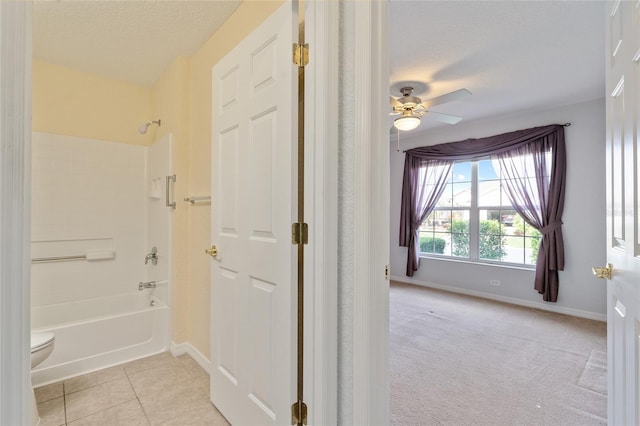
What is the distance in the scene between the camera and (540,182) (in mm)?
3832

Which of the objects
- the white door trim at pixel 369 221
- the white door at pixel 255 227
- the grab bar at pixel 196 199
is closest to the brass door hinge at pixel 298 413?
the white door at pixel 255 227

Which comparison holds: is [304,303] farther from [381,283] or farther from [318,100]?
[318,100]

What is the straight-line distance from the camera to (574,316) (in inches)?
141

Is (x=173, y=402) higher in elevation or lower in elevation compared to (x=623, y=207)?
lower

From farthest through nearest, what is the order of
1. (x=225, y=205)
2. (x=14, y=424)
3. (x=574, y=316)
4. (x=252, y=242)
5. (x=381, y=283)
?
1. (x=574, y=316)
2. (x=225, y=205)
3. (x=252, y=242)
4. (x=381, y=283)
5. (x=14, y=424)

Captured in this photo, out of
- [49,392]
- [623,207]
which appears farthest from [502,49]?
[49,392]

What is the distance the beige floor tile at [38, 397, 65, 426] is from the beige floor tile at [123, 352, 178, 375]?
414 millimetres

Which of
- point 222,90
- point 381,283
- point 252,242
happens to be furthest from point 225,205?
point 381,283

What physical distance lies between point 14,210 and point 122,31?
91.1 inches

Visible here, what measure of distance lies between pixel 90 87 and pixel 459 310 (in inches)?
178

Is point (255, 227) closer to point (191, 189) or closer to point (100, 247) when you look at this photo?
point (191, 189)

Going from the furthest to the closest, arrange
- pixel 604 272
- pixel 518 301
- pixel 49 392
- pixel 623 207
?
pixel 518 301 → pixel 49 392 → pixel 604 272 → pixel 623 207

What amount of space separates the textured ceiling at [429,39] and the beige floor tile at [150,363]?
2.42 m

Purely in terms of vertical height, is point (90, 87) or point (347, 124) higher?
point (90, 87)
